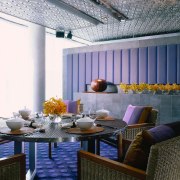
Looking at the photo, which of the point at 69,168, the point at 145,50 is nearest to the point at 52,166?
the point at 69,168

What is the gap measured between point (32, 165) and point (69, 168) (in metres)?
0.51

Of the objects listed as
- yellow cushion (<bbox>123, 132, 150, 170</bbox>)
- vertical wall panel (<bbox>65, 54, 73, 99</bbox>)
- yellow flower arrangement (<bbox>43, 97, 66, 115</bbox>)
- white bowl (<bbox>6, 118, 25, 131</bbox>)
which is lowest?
yellow cushion (<bbox>123, 132, 150, 170</bbox>)

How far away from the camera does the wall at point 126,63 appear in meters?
6.16

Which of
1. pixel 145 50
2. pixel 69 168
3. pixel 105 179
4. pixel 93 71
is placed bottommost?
pixel 69 168

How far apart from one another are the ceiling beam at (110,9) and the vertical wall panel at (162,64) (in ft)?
3.96

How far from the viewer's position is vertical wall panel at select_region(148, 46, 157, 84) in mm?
6293

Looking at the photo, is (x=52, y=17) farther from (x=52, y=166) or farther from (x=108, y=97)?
(x=52, y=166)

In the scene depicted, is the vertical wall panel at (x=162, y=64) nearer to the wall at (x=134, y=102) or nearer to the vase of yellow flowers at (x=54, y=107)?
the wall at (x=134, y=102)

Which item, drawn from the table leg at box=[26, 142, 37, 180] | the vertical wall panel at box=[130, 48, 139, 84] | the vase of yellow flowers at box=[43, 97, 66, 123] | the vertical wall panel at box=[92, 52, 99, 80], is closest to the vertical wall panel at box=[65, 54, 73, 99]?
the vertical wall panel at box=[92, 52, 99, 80]

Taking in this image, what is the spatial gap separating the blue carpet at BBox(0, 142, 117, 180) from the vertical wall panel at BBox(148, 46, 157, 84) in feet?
8.88

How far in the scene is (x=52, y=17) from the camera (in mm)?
5996

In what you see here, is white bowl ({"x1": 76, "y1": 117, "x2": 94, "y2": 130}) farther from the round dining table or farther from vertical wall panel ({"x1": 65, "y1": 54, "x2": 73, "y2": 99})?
vertical wall panel ({"x1": 65, "y1": 54, "x2": 73, "y2": 99})

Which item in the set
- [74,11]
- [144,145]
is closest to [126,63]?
[74,11]

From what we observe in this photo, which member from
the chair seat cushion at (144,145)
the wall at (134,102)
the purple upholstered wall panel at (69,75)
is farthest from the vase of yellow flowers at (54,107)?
the purple upholstered wall panel at (69,75)
